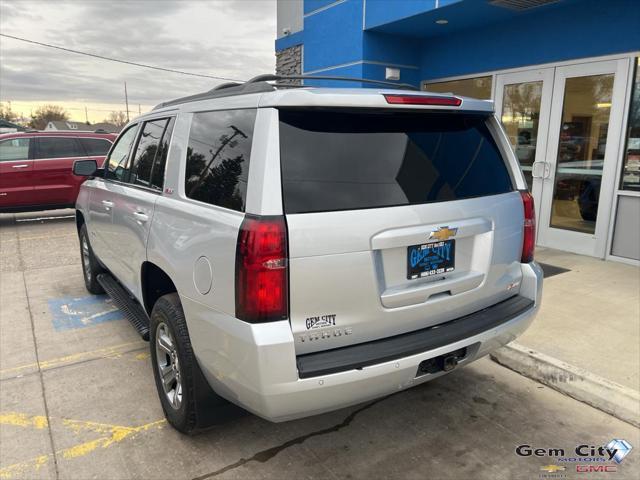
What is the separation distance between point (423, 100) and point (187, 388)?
1957 mm

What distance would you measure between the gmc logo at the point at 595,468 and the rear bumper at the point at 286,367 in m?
0.98

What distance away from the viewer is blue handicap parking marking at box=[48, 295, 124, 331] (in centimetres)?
490

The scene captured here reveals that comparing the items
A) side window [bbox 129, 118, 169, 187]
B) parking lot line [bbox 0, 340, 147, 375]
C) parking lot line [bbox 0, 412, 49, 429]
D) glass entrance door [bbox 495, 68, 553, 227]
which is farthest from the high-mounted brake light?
glass entrance door [bbox 495, 68, 553, 227]

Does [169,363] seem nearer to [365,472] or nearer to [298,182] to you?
[365,472]

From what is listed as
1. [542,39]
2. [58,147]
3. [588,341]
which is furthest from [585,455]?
[58,147]

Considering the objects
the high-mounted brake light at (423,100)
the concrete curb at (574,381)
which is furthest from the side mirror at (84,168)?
the concrete curb at (574,381)

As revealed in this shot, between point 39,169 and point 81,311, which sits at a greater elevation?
point 39,169

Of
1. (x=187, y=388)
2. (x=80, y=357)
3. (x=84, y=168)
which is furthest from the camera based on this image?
(x=84, y=168)

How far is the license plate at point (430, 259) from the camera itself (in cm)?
245

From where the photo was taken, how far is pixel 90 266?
5.50 metres

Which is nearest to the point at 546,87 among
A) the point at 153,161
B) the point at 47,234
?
the point at 153,161

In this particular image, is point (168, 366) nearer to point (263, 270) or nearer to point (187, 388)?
point (187, 388)

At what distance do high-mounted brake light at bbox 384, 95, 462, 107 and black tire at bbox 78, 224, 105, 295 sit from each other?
3977mm

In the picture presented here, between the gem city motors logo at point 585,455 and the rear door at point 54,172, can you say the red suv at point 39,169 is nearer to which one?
the rear door at point 54,172
